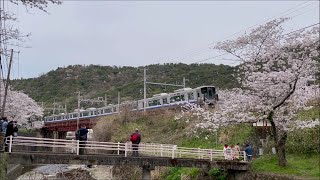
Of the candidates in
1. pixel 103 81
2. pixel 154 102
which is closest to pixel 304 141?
pixel 154 102

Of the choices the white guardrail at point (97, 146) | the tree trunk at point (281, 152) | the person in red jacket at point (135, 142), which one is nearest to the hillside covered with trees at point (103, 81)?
the white guardrail at point (97, 146)

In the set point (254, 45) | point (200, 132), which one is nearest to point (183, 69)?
point (200, 132)

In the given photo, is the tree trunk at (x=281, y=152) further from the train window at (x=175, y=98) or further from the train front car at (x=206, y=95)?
the train window at (x=175, y=98)

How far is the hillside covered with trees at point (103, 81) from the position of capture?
289ft

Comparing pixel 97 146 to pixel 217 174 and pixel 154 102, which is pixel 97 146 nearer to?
pixel 217 174

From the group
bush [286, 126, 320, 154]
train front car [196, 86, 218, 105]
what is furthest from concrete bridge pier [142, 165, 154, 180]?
train front car [196, 86, 218, 105]

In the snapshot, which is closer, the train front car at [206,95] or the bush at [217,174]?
the bush at [217,174]

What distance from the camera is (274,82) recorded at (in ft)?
62.6

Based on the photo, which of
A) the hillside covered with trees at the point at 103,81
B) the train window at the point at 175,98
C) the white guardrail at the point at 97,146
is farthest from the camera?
the hillside covered with trees at the point at 103,81

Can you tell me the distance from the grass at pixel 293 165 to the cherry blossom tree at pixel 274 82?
0.52 meters

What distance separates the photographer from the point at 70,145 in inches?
656

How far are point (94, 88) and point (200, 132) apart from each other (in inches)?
3137

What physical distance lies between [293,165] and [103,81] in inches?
3844

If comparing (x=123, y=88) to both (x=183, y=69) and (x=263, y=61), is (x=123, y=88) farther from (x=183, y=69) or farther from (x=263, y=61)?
(x=263, y=61)
